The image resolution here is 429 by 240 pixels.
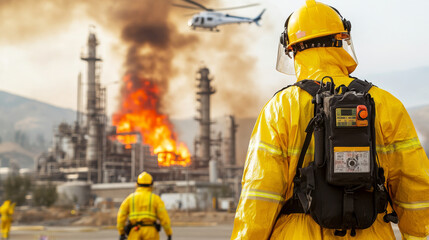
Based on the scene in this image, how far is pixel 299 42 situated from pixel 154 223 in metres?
5.60

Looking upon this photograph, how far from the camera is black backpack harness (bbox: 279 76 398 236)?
2.14 meters

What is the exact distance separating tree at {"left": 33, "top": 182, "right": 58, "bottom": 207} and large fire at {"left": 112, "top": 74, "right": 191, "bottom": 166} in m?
12.8

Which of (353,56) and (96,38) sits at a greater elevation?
(96,38)

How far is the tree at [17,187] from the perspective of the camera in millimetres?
65125

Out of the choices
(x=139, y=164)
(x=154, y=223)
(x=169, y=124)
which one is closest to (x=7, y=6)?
(x=169, y=124)

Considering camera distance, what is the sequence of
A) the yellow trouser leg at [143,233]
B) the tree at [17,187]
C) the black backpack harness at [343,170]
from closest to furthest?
the black backpack harness at [343,170], the yellow trouser leg at [143,233], the tree at [17,187]

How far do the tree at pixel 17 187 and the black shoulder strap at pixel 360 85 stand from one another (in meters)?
67.6

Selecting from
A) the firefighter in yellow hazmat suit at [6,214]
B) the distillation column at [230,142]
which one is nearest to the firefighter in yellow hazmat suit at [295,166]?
the firefighter in yellow hazmat suit at [6,214]

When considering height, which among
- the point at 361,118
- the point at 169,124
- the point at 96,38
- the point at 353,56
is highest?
the point at 96,38

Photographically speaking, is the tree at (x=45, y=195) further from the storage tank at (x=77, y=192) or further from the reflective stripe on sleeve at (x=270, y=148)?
the reflective stripe on sleeve at (x=270, y=148)

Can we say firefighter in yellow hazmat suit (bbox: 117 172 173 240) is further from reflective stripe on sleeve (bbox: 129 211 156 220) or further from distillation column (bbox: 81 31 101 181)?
distillation column (bbox: 81 31 101 181)

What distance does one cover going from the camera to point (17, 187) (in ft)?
218

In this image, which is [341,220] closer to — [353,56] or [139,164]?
[353,56]

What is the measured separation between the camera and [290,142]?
7.47 feet
